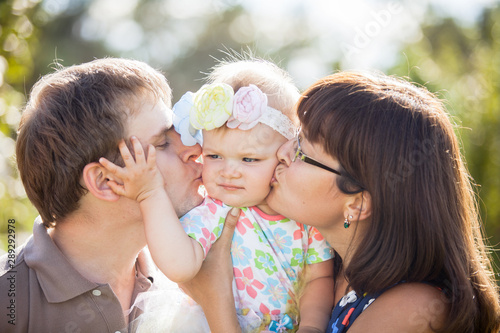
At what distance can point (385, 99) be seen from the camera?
8.38 ft

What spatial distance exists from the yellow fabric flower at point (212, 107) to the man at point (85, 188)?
0.32 meters

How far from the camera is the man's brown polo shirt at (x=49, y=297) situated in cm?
262

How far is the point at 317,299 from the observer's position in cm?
289

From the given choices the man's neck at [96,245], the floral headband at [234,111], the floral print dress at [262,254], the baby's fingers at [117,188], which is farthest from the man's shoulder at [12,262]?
the floral headband at [234,111]

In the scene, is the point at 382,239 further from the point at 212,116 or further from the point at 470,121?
the point at 470,121

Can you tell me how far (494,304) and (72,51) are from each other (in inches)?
576

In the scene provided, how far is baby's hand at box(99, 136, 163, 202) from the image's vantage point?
2.70 m

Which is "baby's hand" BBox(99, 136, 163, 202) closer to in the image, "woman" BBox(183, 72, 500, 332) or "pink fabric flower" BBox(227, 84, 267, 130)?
"pink fabric flower" BBox(227, 84, 267, 130)

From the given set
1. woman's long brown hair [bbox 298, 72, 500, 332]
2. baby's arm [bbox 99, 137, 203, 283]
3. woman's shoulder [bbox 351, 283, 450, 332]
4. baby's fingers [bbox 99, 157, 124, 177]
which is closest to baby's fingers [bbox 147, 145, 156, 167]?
baby's arm [bbox 99, 137, 203, 283]

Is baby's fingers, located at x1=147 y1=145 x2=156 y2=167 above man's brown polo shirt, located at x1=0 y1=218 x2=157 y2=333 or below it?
above

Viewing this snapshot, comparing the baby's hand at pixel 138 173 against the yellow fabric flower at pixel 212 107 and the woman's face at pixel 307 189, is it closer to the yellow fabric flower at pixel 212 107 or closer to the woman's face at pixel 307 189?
the yellow fabric flower at pixel 212 107

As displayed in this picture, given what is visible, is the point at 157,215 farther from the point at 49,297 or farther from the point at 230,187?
the point at 49,297

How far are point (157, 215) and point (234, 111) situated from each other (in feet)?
2.31

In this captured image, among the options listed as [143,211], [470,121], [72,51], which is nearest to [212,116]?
[143,211]
